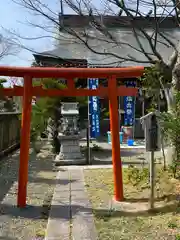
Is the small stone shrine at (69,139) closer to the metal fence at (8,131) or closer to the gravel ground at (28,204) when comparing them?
the gravel ground at (28,204)

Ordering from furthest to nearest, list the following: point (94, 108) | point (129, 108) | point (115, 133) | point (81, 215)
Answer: point (129, 108) < point (94, 108) < point (115, 133) < point (81, 215)

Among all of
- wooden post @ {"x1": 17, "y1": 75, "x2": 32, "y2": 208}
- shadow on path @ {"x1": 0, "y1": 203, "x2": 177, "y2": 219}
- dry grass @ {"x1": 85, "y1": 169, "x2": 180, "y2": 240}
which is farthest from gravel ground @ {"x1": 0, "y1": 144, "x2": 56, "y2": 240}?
dry grass @ {"x1": 85, "y1": 169, "x2": 180, "y2": 240}

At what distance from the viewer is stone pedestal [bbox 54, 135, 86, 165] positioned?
35.2ft

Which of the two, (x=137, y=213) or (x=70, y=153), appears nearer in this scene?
(x=137, y=213)

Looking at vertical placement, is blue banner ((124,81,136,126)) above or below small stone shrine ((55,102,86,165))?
above

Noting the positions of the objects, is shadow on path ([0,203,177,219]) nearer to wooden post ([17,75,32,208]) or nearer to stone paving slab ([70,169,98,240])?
stone paving slab ([70,169,98,240])

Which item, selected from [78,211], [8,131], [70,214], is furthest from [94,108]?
[70,214]

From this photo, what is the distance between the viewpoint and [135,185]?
7.39 metres

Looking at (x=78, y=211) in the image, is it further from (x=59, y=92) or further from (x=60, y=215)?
(x=59, y=92)

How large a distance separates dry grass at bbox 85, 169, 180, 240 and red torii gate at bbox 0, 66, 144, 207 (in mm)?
509

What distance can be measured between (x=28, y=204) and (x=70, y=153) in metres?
4.75

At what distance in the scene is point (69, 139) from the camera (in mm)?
11164

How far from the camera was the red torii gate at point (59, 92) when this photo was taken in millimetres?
6109

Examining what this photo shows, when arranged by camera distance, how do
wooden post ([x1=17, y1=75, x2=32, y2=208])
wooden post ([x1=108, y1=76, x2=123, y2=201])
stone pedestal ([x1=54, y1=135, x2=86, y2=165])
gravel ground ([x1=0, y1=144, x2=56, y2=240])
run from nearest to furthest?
gravel ground ([x1=0, y1=144, x2=56, y2=240]) → wooden post ([x1=17, y1=75, x2=32, y2=208]) → wooden post ([x1=108, y1=76, x2=123, y2=201]) → stone pedestal ([x1=54, y1=135, x2=86, y2=165])
